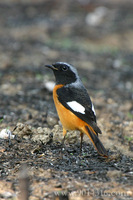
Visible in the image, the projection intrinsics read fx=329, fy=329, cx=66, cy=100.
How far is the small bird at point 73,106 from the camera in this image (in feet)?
17.0

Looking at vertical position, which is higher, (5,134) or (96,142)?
(5,134)

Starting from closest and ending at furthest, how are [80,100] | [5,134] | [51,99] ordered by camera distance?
[80,100] → [5,134] → [51,99]

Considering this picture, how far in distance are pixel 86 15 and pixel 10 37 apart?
4.82 m

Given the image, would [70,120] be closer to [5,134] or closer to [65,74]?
[65,74]

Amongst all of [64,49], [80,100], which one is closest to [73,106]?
[80,100]

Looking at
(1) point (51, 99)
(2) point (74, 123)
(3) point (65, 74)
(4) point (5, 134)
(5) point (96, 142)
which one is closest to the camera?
(5) point (96, 142)

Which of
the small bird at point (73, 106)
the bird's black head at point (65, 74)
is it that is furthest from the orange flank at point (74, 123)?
the bird's black head at point (65, 74)

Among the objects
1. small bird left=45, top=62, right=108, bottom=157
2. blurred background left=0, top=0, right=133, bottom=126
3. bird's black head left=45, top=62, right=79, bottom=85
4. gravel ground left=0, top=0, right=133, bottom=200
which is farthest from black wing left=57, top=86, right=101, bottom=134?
blurred background left=0, top=0, right=133, bottom=126

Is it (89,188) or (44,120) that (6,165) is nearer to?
(89,188)

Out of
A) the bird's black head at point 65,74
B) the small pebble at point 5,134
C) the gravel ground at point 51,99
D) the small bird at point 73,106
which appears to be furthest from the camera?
the bird's black head at point 65,74

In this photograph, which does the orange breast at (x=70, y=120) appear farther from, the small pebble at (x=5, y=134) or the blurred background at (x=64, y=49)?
the blurred background at (x=64, y=49)

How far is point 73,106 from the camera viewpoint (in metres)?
5.34

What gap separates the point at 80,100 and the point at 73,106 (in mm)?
193

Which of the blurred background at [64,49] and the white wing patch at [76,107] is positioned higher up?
the blurred background at [64,49]
